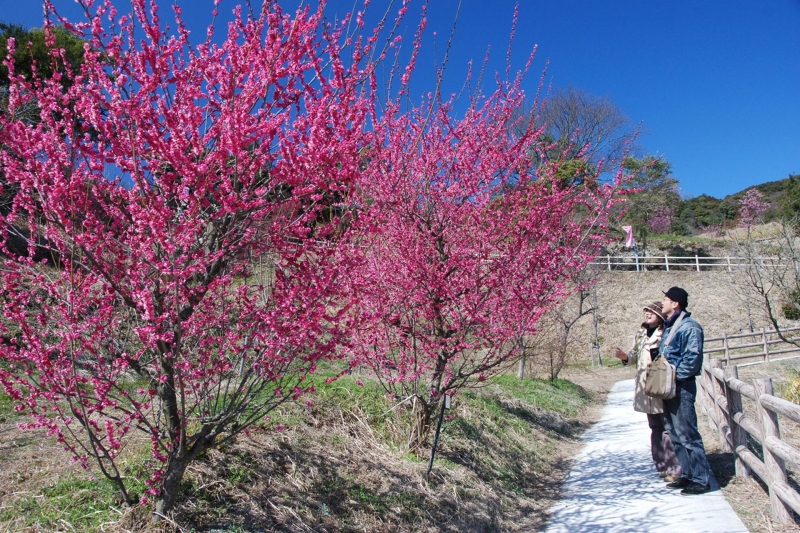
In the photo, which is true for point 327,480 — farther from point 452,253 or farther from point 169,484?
point 452,253

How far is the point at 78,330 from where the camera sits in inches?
100

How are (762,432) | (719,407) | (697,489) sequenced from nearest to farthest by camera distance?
1. (762,432)
2. (697,489)
3. (719,407)

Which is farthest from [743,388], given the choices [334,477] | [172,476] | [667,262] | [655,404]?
[667,262]

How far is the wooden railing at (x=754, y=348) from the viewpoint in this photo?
640 inches

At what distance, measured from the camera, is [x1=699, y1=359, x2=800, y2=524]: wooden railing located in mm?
3553

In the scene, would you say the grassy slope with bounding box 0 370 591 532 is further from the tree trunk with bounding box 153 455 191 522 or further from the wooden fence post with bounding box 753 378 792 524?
the wooden fence post with bounding box 753 378 792 524

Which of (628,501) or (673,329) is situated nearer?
(628,501)

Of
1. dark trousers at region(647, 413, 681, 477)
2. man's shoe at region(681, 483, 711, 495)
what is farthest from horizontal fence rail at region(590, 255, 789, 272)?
man's shoe at region(681, 483, 711, 495)

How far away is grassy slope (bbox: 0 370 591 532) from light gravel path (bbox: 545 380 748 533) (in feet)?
0.91

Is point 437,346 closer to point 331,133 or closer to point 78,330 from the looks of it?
point 331,133

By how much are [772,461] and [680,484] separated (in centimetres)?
104

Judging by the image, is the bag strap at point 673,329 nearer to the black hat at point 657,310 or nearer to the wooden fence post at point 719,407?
the black hat at point 657,310

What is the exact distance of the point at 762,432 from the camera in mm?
4062

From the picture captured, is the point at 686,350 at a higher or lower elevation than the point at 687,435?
higher
